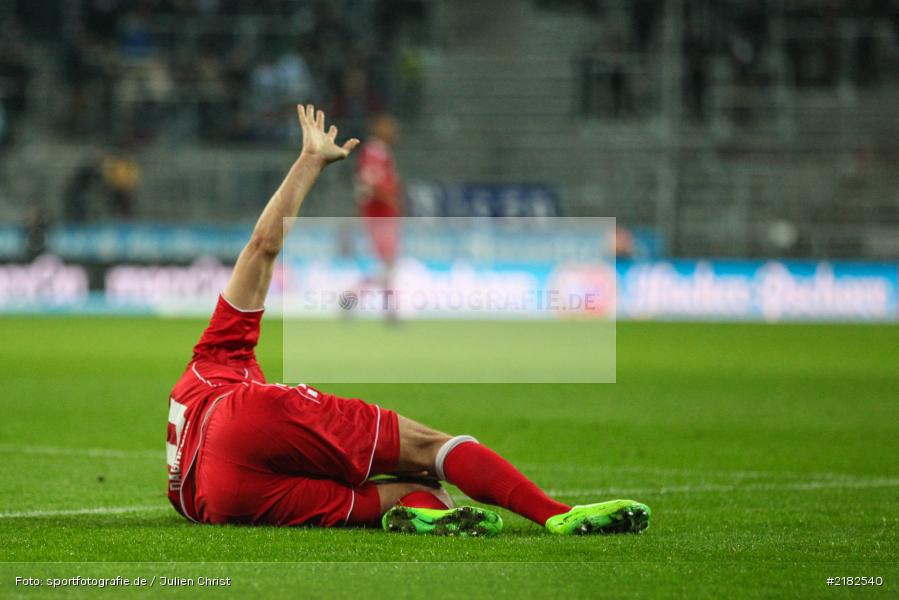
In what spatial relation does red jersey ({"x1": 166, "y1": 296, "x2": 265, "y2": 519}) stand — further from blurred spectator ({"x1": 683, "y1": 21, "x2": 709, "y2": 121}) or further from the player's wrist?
blurred spectator ({"x1": 683, "y1": 21, "x2": 709, "y2": 121})

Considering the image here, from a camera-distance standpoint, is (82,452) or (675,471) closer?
(675,471)

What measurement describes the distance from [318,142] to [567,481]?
2543 mm

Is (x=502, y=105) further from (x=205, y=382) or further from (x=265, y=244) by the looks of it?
(x=205, y=382)

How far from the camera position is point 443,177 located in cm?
2878

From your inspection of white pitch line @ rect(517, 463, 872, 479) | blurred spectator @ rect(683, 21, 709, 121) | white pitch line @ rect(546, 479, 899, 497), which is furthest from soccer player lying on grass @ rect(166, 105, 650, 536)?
blurred spectator @ rect(683, 21, 709, 121)

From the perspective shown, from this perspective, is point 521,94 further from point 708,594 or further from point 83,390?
point 708,594

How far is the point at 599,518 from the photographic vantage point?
5844 millimetres

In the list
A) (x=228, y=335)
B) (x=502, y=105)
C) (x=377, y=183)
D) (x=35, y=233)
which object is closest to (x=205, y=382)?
(x=228, y=335)

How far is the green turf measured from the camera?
197 inches

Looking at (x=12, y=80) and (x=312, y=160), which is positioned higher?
Answer: (x=12, y=80)

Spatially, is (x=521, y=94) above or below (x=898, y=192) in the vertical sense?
above

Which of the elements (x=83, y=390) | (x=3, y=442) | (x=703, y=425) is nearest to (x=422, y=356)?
(x=83, y=390)

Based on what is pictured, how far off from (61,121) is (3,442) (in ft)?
67.1

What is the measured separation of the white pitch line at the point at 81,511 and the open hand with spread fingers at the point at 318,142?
1.83 metres
